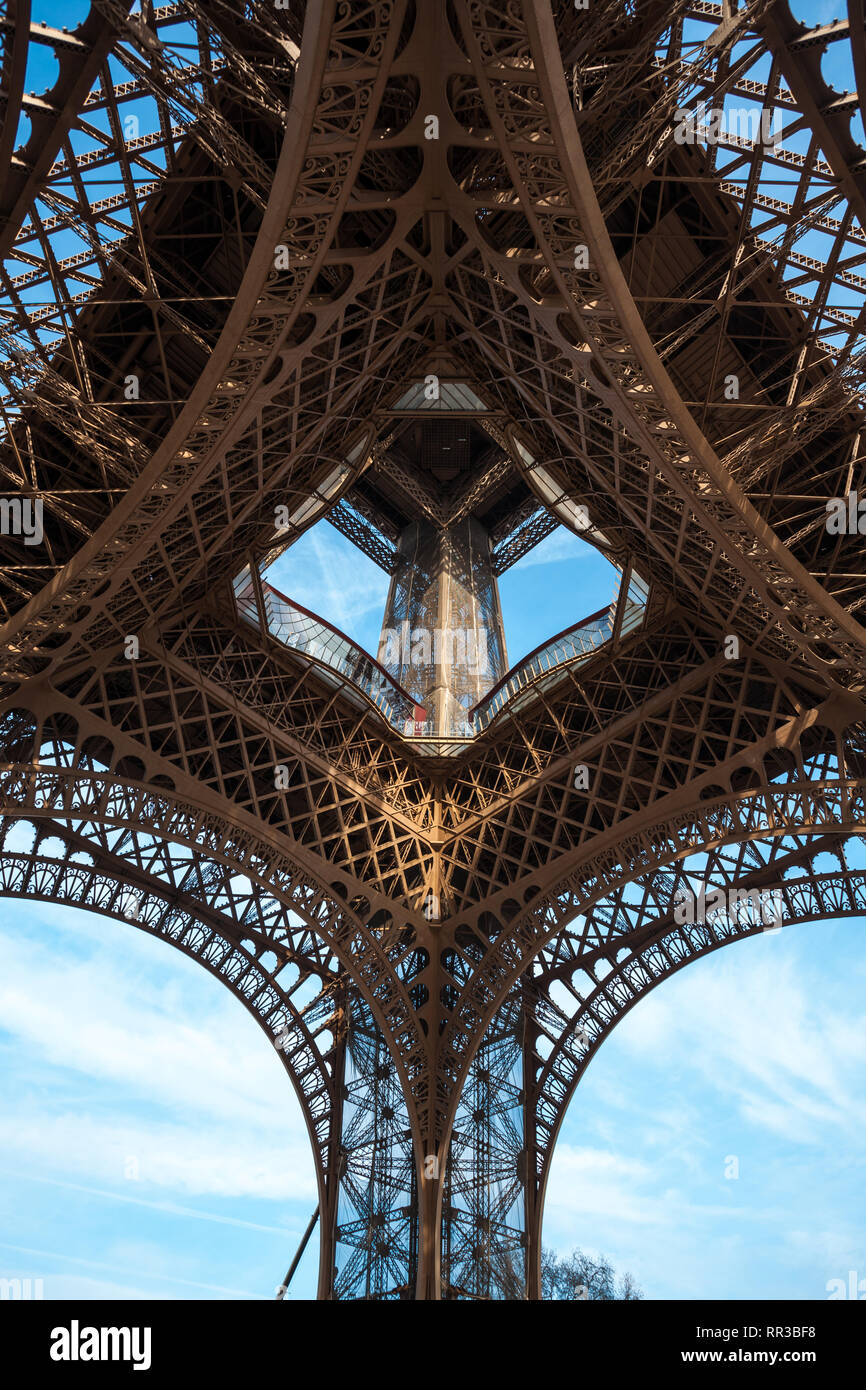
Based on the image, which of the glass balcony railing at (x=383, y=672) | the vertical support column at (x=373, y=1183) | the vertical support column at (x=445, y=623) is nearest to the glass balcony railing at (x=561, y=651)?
the glass balcony railing at (x=383, y=672)

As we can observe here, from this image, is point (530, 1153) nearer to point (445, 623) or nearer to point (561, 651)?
point (561, 651)

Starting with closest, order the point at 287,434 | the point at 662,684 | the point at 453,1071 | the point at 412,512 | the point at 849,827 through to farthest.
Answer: the point at 287,434 → the point at 849,827 → the point at 662,684 → the point at 453,1071 → the point at 412,512

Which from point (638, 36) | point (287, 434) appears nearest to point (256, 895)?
point (287, 434)

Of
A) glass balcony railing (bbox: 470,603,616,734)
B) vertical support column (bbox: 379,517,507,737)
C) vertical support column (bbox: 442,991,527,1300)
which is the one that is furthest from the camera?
vertical support column (bbox: 379,517,507,737)

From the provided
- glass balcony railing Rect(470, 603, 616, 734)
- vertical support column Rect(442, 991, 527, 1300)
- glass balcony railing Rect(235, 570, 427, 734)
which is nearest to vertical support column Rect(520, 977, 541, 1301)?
vertical support column Rect(442, 991, 527, 1300)

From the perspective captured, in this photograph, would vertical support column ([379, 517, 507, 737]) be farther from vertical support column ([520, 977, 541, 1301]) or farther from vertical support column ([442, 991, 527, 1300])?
vertical support column ([442, 991, 527, 1300])

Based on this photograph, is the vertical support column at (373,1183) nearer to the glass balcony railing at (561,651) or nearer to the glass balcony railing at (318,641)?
the glass balcony railing at (318,641)
